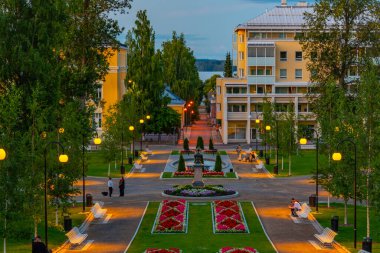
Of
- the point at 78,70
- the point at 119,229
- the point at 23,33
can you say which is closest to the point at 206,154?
the point at 78,70

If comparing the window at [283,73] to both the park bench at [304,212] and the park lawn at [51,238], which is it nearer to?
the park bench at [304,212]

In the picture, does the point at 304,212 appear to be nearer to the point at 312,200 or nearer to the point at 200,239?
the point at 312,200

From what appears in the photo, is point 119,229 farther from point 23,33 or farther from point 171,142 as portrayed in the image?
point 171,142

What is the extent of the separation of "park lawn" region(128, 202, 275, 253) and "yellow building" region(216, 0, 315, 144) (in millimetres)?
65596

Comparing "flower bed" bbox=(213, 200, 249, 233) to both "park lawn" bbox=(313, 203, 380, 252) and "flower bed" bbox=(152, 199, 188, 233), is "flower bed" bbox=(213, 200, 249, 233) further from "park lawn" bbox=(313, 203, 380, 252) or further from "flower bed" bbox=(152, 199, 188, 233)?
"park lawn" bbox=(313, 203, 380, 252)

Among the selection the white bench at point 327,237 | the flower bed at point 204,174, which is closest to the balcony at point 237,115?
the flower bed at point 204,174

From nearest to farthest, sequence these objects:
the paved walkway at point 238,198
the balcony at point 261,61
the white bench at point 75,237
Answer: the white bench at point 75,237 < the paved walkway at point 238,198 < the balcony at point 261,61

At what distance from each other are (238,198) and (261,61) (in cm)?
5836

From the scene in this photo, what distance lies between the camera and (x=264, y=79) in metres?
112

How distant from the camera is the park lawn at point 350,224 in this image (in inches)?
1527

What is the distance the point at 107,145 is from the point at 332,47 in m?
24.2

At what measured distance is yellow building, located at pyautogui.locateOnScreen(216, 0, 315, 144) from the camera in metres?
112

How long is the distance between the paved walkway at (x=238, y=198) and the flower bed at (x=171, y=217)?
1461 mm

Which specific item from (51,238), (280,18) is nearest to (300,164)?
(280,18)
